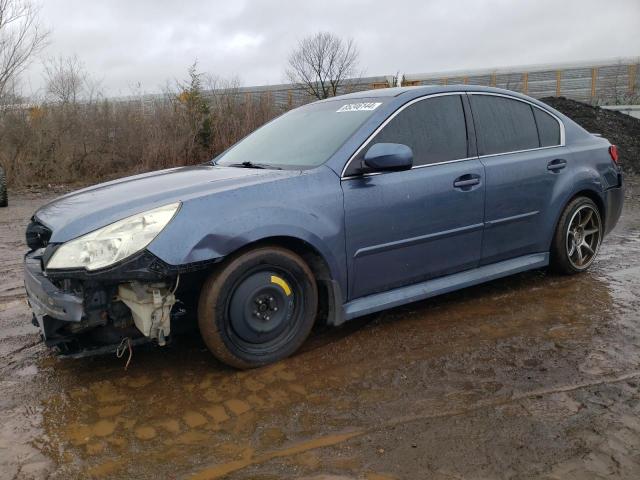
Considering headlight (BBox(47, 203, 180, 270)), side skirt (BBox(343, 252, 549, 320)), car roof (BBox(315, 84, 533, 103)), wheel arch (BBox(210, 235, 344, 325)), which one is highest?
car roof (BBox(315, 84, 533, 103))

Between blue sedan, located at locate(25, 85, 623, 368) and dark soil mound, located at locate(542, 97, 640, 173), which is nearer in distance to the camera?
blue sedan, located at locate(25, 85, 623, 368)

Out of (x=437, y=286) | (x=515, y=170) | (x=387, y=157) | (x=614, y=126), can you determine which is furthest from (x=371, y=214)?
(x=614, y=126)

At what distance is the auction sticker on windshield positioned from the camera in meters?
3.86

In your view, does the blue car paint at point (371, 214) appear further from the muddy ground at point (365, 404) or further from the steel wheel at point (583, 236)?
the muddy ground at point (365, 404)

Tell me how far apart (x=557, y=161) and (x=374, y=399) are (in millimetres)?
2762

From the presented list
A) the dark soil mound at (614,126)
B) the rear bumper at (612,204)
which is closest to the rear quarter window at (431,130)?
the rear bumper at (612,204)

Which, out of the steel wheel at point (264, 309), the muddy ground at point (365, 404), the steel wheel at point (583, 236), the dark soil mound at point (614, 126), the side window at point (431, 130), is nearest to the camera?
the muddy ground at point (365, 404)

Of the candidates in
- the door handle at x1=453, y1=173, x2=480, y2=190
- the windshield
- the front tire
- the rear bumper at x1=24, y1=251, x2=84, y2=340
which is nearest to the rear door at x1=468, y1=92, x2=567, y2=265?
the door handle at x1=453, y1=173, x2=480, y2=190

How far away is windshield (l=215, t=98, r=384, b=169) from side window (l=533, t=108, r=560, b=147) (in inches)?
61.9

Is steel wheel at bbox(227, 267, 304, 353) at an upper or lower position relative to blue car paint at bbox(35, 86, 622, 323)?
lower

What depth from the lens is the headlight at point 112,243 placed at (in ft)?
9.27

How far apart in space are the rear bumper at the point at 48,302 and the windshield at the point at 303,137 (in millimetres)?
1519

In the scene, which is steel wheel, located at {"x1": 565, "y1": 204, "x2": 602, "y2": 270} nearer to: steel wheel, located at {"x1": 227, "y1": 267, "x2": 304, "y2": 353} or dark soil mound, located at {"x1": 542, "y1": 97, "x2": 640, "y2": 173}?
steel wheel, located at {"x1": 227, "y1": 267, "x2": 304, "y2": 353}

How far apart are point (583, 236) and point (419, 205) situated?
2.09 m
